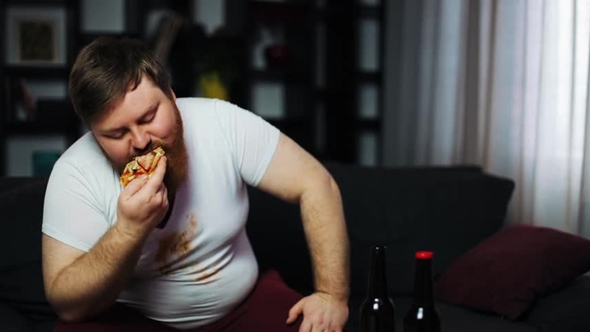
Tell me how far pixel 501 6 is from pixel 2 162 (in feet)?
8.72

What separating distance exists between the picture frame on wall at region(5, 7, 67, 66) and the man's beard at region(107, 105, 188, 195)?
2.87m

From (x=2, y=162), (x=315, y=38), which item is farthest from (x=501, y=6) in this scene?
(x=2, y=162)

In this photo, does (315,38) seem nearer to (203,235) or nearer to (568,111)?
(568,111)

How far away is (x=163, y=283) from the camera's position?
176 centimetres

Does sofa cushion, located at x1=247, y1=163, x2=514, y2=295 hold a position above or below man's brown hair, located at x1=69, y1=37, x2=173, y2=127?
below

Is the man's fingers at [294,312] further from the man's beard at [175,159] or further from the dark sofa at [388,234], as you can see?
the dark sofa at [388,234]

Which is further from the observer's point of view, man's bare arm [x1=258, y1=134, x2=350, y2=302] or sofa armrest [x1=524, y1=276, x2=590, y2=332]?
sofa armrest [x1=524, y1=276, x2=590, y2=332]

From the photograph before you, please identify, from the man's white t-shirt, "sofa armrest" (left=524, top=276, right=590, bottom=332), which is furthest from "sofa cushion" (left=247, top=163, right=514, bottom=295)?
the man's white t-shirt

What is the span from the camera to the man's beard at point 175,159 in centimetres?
163

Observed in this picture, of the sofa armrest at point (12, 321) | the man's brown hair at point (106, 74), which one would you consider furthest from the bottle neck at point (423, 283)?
the sofa armrest at point (12, 321)

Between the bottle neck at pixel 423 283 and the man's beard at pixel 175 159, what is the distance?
0.63 metres

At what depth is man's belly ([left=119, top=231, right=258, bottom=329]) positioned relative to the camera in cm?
176

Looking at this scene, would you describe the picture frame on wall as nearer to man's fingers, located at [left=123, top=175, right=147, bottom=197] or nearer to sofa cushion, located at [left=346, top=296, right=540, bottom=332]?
sofa cushion, located at [left=346, top=296, right=540, bottom=332]

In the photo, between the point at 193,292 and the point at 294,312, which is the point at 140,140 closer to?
the point at 193,292
